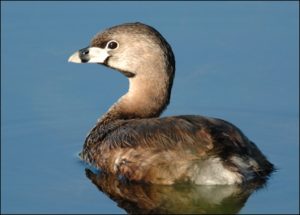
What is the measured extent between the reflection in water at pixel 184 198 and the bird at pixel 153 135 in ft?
0.21

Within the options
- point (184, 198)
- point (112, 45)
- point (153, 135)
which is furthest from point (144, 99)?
point (184, 198)

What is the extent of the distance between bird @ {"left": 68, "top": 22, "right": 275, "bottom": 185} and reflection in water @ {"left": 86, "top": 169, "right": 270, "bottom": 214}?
6 cm

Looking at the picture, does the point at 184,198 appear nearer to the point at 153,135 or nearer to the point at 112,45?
the point at 153,135

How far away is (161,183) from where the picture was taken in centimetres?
1328

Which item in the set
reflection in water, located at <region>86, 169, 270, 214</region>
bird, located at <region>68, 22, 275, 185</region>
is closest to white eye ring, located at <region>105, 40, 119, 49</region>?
bird, located at <region>68, 22, 275, 185</region>

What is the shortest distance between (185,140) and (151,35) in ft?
5.48

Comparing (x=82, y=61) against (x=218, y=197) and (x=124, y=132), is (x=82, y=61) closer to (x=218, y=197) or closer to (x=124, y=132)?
(x=124, y=132)

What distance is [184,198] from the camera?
43.1 ft

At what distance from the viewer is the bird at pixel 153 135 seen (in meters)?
13.2

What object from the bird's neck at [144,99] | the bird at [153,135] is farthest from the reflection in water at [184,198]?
the bird's neck at [144,99]

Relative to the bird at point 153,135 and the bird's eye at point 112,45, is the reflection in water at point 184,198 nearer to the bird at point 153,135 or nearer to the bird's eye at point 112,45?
the bird at point 153,135

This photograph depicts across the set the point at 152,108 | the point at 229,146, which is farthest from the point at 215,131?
the point at 152,108

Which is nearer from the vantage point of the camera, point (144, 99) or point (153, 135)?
point (153, 135)

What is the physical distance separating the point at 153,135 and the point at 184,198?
71 cm
